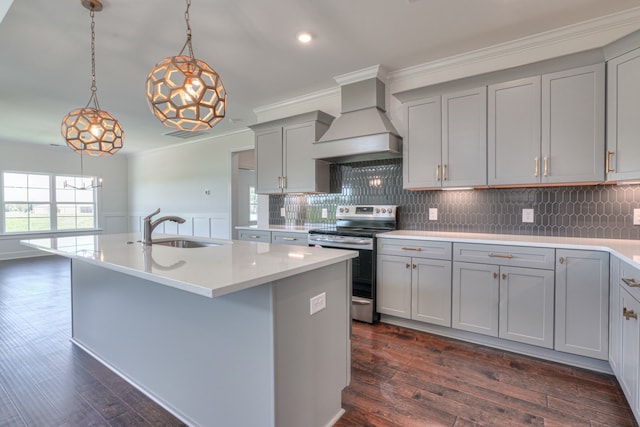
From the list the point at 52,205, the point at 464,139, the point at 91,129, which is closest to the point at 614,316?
the point at 464,139

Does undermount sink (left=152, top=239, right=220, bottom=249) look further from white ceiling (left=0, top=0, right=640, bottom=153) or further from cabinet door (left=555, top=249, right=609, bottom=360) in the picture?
cabinet door (left=555, top=249, right=609, bottom=360)

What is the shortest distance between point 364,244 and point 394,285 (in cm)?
49

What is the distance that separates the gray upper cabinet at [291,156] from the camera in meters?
3.93

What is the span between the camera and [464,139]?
9.77 feet

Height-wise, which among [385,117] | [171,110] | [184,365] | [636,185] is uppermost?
[385,117]

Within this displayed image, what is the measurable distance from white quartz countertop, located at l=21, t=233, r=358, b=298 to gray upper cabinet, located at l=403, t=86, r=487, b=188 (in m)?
1.67

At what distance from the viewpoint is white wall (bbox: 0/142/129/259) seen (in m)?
6.98

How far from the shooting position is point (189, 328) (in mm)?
1762

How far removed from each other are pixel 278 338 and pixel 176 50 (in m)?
2.91

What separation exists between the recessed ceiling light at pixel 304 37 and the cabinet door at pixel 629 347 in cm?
286

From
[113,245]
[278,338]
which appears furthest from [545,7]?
[113,245]

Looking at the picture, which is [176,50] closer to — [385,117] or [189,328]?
[385,117]

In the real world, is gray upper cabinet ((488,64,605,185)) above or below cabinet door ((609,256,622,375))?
above

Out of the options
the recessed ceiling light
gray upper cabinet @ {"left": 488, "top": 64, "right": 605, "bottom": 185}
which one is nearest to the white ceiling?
the recessed ceiling light
